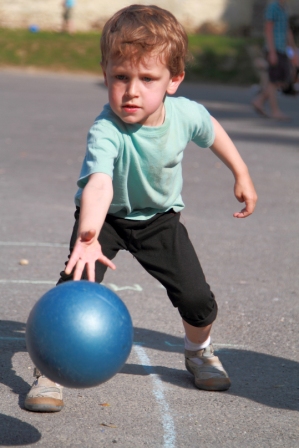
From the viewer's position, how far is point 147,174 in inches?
143

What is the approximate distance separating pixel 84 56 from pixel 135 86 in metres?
23.1

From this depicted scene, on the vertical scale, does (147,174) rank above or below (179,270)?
above

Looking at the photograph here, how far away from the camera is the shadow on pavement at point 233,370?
150 inches

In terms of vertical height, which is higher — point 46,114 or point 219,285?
point 219,285

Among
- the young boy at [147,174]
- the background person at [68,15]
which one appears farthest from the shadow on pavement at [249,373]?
the background person at [68,15]

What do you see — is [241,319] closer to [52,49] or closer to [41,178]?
[41,178]

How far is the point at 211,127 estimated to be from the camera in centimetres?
386

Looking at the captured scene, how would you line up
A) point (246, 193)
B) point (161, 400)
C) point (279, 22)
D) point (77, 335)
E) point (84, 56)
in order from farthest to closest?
point (84, 56) < point (279, 22) < point (246, 193) < point (161, 400) < point (77, 335)

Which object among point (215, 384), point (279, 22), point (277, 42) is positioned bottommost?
point (277, 42)

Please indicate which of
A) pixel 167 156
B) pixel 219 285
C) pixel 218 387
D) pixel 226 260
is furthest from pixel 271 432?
pixel 226 260

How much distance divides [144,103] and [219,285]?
7.92 feet

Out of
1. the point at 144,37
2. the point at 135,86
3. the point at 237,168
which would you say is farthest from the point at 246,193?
the point at 144,37

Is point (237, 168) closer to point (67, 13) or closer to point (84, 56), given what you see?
point (84, 56)

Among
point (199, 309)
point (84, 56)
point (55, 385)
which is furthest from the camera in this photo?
point (84, 56)
